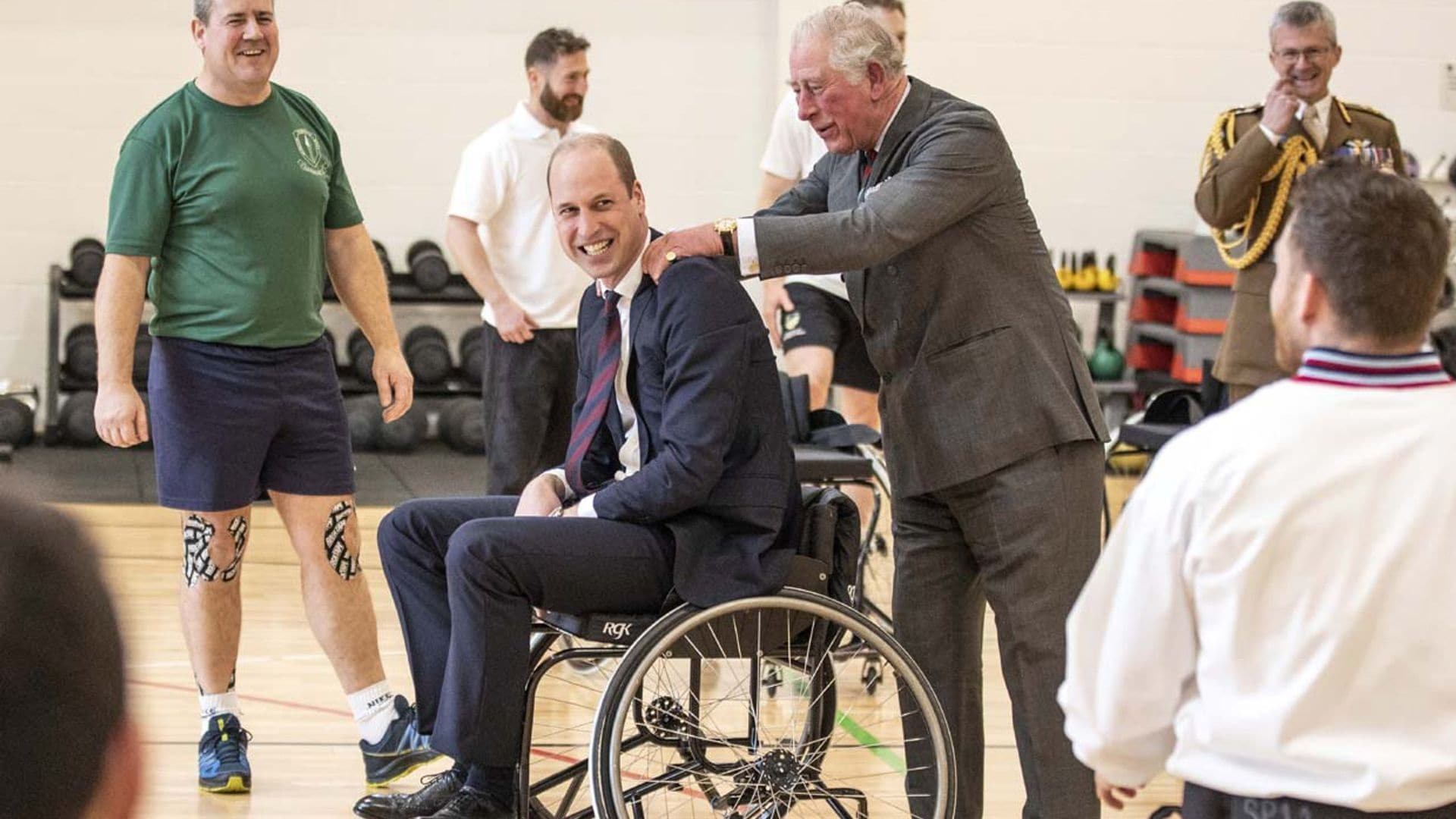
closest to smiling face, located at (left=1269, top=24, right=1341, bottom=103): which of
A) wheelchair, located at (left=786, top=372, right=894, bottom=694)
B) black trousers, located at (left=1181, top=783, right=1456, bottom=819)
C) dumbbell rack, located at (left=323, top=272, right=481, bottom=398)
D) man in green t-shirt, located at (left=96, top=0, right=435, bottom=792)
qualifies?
wheelchair, located at (left=786, top=372, right=894, bottom=694)

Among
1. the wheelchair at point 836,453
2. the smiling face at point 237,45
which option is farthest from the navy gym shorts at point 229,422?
the wheelchair at point 836,453

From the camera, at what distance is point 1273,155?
13.1ft

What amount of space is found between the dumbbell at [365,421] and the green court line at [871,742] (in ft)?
13.3

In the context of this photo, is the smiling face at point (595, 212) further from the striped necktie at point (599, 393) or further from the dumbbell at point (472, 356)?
the dumbbell at point (472, 356)

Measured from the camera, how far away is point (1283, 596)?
5.06 feet

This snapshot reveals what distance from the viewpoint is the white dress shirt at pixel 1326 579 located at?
1.53 m

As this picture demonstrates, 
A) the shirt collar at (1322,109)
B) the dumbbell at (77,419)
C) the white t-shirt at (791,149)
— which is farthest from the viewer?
the dumbbell at (77,419)

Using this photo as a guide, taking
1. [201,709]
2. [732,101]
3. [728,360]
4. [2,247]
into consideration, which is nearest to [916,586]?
[728,360]

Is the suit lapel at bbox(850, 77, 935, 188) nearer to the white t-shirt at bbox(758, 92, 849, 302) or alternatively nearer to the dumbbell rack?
the white t-shirt at bbox(758, 92, 849, 302)

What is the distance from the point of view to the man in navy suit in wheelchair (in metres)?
2.60

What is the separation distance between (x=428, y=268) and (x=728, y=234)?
5271mm

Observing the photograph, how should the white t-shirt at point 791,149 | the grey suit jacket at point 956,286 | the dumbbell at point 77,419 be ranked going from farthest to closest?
the dumbbell at point 77,419 < the white t-shirt at point 791,149 < the grey suit jacket at point 956,286

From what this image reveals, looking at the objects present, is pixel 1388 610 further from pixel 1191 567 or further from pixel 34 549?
pixel 34 549

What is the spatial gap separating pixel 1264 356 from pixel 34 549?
148 inches
